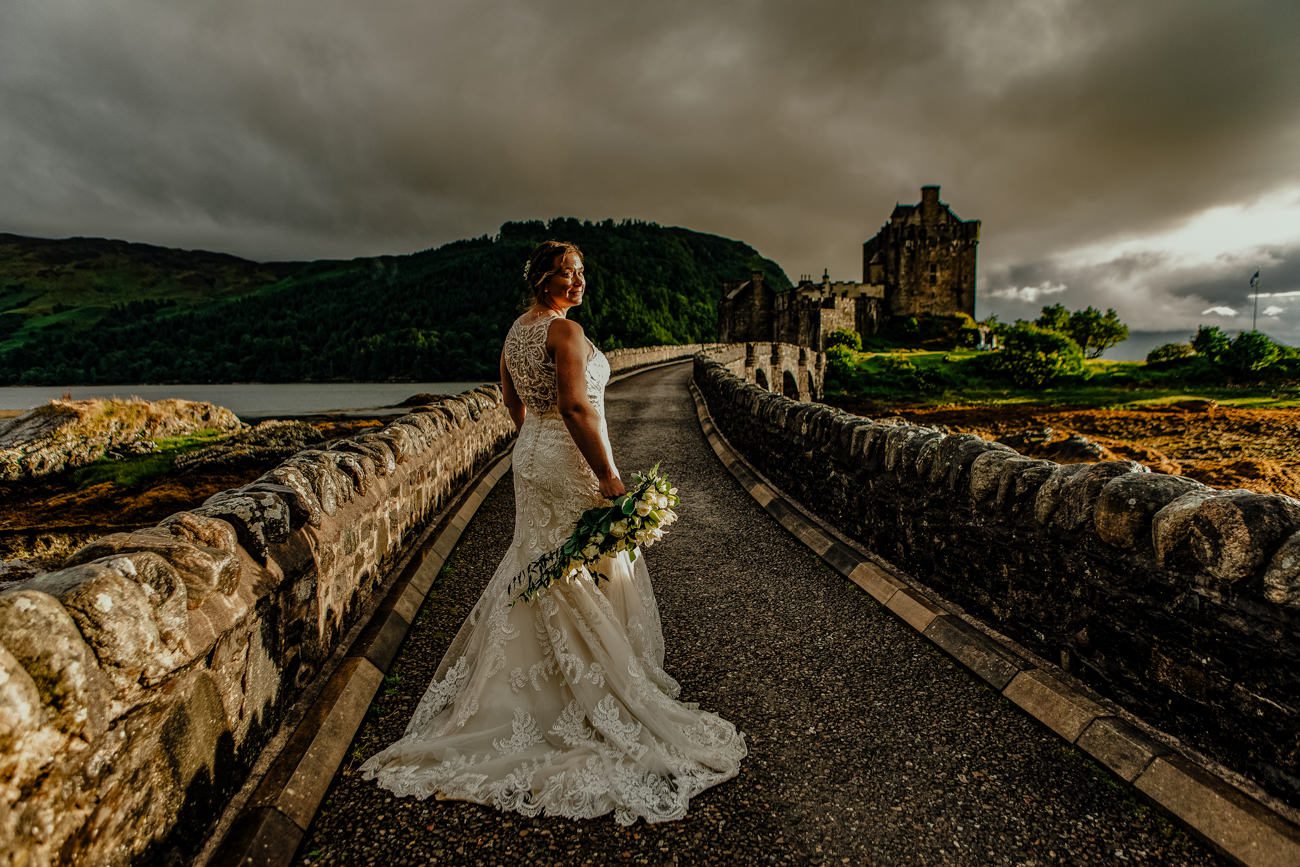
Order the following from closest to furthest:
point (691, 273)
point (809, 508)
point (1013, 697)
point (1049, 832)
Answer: point (1049, 832), point (1013, 697), point (809, 508), point (691, 273)

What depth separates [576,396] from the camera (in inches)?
126

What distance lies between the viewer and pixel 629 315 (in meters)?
85.2

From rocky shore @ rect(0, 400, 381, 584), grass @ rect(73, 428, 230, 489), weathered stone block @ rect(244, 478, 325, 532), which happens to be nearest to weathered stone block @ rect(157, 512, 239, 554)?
weathered stone block @ rect(244, 478, 325, 532)

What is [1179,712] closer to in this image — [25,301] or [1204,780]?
[1204,780]

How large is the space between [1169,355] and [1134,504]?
46.9m

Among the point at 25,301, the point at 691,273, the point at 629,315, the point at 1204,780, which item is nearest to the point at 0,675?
the point at 1204,780

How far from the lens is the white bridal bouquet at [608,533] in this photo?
3.23 m

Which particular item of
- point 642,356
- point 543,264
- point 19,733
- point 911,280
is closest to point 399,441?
point 543,264

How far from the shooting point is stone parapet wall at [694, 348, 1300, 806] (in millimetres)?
2490

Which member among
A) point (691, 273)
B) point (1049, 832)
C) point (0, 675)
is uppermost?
point (691, 273)

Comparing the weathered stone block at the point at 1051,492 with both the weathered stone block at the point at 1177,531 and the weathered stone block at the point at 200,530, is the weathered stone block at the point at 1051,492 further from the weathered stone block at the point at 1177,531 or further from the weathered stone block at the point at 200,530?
the weathered stone block at the point at 200,530

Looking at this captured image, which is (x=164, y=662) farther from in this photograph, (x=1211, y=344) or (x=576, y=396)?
(x=1211, y=344)

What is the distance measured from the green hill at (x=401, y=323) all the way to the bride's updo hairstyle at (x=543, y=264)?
70.6 meters

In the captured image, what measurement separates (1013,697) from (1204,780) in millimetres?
868
